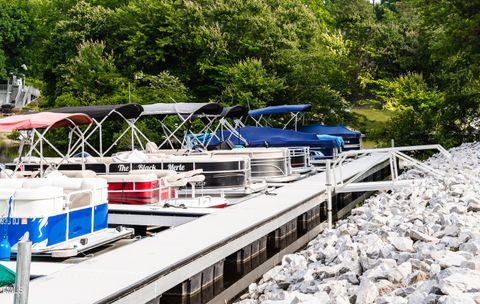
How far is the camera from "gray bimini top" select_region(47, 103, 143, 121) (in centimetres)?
1318

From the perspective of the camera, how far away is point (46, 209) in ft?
26.1

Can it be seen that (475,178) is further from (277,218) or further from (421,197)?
(277,218)

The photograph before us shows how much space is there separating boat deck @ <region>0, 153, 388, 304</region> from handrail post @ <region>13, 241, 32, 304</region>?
1722 mm

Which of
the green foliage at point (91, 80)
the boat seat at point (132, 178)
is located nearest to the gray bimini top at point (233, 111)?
the boat seat at point (132, 178)

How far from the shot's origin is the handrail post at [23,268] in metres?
3.71

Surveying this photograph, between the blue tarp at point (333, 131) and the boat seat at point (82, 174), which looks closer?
the boat seat at point (82, 174)

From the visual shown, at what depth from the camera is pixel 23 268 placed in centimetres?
372

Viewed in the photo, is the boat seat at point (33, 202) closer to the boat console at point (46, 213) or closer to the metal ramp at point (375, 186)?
the boat console at point (46, 213)

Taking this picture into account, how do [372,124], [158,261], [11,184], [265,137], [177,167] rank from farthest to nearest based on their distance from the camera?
[372,124], [265,137], [177,167], [11,184], [158,261]

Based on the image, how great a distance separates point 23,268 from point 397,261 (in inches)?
196

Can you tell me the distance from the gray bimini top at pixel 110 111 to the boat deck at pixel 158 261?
3.72 meters

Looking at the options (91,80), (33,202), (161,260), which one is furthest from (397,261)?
(91,80)

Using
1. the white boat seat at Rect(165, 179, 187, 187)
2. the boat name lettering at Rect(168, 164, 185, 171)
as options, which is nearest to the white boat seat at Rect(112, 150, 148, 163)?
the boat name lettering at Rect(168, 164, 185, 171)

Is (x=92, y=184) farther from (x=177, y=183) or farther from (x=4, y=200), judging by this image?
(x=177, y=183)
